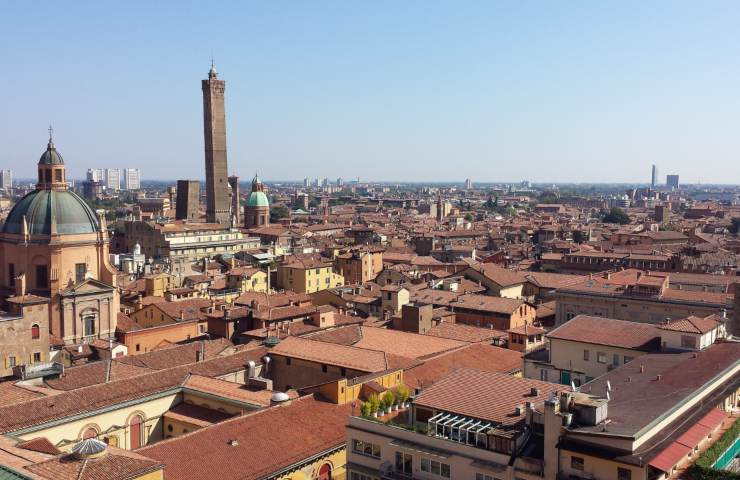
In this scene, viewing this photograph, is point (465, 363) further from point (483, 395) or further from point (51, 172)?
point (51, 172)

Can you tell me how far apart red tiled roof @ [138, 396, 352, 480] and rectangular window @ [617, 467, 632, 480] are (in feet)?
34.8

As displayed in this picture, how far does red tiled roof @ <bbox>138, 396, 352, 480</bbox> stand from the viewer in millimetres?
22906

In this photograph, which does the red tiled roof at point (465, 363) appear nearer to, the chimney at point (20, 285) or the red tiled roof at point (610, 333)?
the red tiled roof at point (610, 333)

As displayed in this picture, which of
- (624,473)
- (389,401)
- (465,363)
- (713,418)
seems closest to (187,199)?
(465,363)

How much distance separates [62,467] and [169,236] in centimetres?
7900

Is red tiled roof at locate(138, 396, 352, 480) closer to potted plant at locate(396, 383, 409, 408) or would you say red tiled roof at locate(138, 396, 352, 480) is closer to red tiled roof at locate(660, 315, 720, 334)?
potted plant at locate(396, 383, 409, 408)

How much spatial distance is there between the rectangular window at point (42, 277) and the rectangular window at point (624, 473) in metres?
41.3

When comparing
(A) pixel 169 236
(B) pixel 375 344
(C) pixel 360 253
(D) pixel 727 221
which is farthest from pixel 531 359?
(D) pixel 727 221

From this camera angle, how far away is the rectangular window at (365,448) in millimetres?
21922

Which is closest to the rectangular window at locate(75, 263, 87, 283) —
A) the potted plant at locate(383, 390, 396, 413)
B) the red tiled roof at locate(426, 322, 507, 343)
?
the red tiled roof at locate(426, 322, 507, 343)

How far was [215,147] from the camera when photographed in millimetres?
123312

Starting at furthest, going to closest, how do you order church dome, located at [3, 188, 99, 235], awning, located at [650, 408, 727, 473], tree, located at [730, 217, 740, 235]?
tree, located at [730, 217, 740, 235], church dome, located at [3, 188, 99, 235], awning, located at [650, 408, 727, 473]

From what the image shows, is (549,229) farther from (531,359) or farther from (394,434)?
(394,434)

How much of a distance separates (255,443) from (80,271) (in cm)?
A: 3012
